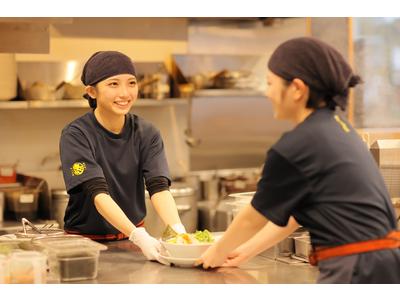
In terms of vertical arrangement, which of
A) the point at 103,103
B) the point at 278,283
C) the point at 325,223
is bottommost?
the point at 278,283

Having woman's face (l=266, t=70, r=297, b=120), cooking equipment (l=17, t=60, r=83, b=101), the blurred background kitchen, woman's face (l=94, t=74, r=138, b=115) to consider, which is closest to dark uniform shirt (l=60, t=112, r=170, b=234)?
woman's face (l=94, t=74, r=138, b=115)

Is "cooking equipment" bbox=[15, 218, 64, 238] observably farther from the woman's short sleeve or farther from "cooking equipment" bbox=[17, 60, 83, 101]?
"cooking equipment" bbox=[17, 60, 83, 101]

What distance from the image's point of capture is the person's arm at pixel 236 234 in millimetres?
2025

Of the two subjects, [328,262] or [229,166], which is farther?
[229,166]

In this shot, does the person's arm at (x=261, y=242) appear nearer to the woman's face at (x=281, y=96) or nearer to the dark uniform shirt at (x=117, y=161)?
the woman's face at (x=281, y=96)

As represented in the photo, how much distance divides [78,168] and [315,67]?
120 centimetres

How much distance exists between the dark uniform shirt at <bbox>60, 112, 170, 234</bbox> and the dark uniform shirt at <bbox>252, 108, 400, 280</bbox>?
3.60ft

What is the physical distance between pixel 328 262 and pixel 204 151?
12.3ft

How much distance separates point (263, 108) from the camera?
5.94m

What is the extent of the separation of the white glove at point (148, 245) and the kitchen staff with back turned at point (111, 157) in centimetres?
19

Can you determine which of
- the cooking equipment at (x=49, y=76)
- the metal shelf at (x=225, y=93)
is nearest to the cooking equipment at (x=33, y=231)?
the cooking equipment at (x=49, y=76)

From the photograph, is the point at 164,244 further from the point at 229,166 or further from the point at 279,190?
the point at 229,166

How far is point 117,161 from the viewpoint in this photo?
298cm
